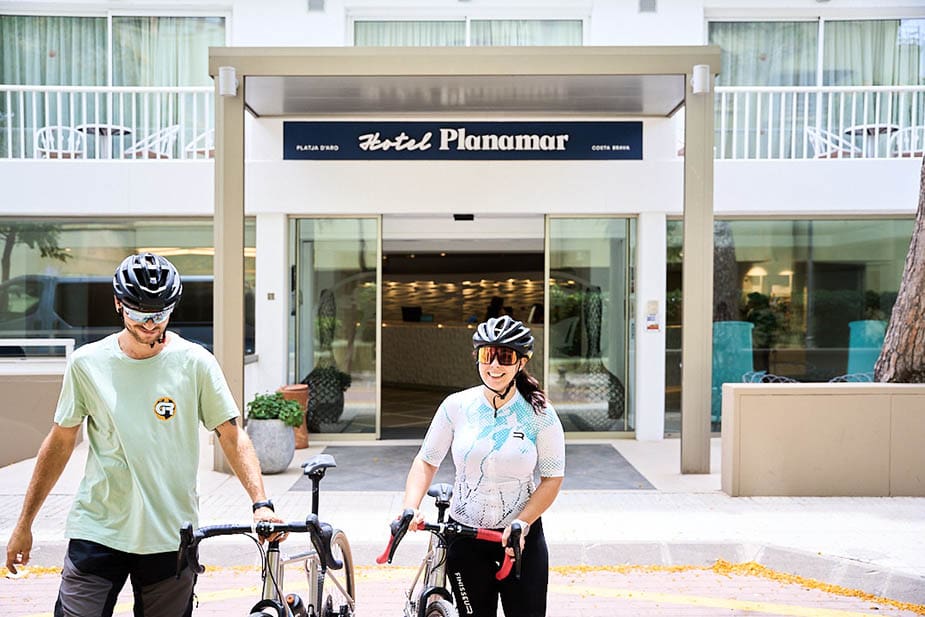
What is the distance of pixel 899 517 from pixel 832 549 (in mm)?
1349

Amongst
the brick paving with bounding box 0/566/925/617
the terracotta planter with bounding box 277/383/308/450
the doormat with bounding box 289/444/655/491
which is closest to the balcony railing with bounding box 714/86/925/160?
the doormat with bounding box 289/444/655/491

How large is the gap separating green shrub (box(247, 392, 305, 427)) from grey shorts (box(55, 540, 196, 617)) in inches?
235

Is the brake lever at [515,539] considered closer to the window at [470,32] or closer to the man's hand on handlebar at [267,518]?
the man's hand on handlebar at [267,518]

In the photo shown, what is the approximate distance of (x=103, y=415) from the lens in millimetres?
2924

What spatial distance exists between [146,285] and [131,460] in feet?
1.95

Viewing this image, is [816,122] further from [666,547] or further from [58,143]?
[58,143]

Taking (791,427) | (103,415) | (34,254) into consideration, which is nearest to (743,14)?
(791,427)

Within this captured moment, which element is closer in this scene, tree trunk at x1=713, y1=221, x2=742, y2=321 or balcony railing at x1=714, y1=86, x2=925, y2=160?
balcony railing at x1=714, y1=86, x2=925, y2=160

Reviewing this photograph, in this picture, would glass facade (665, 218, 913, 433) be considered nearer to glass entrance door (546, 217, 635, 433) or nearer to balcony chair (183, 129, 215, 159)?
glass entrance door (546, 217, 635, 433)

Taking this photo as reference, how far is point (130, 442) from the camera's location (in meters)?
2.90

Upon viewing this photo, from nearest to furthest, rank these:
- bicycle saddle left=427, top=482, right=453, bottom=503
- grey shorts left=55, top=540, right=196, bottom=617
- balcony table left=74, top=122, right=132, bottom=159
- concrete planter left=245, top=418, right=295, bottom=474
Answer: grey shorts left=55, top=540, right=196, bottom=617 → bicycle saddle left=427, top=482, right=453, bottom=503 → concrete planter left=245, top=418, right=295, bottom=474 → balcony table left=74, top=122, right=132, bottom=159

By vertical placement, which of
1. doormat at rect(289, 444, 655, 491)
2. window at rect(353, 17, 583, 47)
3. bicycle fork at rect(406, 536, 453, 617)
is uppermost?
window at rect(353, 17, 583, 47)

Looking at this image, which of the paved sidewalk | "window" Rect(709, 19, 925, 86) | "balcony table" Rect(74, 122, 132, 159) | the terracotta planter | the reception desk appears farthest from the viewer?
the reception desk

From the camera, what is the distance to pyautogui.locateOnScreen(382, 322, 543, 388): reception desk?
18.3m
